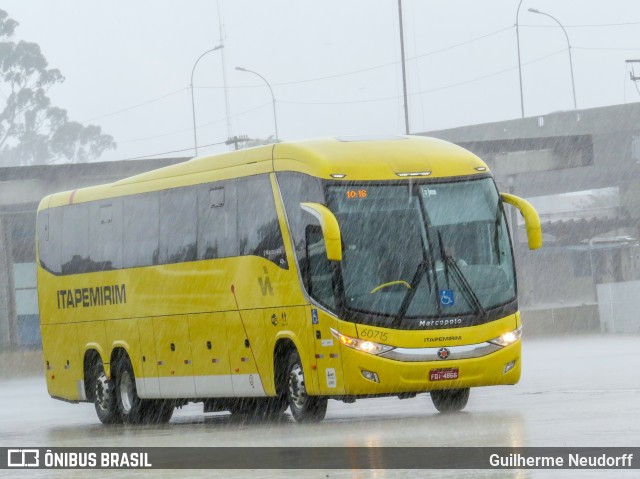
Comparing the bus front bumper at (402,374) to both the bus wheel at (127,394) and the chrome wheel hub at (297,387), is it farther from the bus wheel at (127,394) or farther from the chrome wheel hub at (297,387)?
the bus wheel at (127,394)

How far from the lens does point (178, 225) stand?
841 inches

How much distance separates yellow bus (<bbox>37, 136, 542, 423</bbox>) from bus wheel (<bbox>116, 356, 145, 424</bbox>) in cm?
32

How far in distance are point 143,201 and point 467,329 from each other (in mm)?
6170

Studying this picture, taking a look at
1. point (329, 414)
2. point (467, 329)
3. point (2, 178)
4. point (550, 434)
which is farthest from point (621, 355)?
point (2, 178)

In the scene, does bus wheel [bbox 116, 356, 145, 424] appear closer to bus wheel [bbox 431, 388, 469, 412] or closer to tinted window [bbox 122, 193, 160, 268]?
tinted window [bbox 122, 193, 160, 268]

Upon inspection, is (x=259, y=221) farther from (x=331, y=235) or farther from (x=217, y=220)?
(x=331, y=235)

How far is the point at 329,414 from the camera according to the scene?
69.0 feet

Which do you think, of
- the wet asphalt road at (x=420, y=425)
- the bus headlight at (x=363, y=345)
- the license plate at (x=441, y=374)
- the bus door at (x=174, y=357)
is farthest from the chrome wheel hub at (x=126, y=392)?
the license plate at (x=441, y=374)

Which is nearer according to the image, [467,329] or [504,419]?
[504,419]

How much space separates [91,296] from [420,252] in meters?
6.96

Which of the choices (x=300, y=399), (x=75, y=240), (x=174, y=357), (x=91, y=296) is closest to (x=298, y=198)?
(x=300, y=399)

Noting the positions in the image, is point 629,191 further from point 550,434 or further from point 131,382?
point 550,434

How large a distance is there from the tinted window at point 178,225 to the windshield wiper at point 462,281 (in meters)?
3.98

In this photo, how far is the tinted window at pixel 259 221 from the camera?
19.1 m
